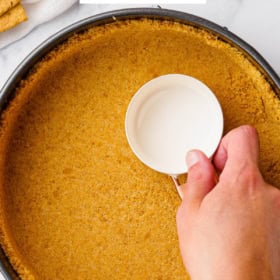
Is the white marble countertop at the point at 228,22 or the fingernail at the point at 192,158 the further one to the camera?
the white marble countertop at the point at 228,22

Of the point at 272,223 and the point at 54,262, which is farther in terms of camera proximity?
the point at 54,262

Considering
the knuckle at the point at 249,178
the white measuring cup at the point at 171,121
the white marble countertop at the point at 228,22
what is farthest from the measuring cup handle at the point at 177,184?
the white marble countertop at the point at 228,22

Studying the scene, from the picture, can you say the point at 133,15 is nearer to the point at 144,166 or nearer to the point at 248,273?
the point at 144,166

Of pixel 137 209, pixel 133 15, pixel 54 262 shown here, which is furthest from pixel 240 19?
pixel 54 262

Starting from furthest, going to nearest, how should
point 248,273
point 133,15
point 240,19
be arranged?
point 240,19, point 133,15, point 248,273

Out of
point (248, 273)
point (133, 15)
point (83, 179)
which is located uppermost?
point (133, 15)

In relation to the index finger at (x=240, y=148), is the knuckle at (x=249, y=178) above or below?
below

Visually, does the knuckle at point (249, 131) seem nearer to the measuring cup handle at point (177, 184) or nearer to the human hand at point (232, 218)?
the human hand at point (232, 218)

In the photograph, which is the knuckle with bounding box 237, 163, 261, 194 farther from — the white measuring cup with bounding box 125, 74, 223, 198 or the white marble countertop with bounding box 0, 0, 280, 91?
the white marble countertop with bounding box 0, 0, 280, 91
